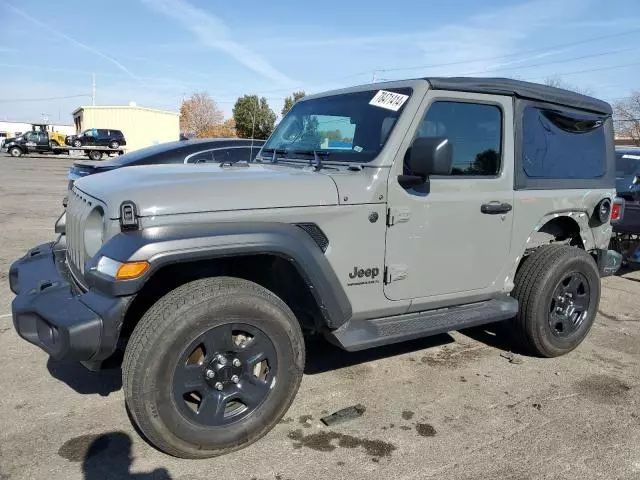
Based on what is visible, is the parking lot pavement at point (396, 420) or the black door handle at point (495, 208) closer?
the parking lot pavement at point (396, 420)

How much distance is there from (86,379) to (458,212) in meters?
2.75

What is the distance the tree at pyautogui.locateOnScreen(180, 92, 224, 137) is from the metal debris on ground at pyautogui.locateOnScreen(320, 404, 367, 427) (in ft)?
221

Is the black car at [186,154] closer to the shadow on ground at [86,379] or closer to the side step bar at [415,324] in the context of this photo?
the shadow on ground at [86,379]

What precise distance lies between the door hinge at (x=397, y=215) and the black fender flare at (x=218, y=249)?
0.52m

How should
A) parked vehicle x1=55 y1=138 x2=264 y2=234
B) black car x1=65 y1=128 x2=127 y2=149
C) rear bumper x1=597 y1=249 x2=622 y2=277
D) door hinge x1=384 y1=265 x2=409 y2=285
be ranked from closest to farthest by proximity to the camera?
door hinge x1=384 y1=265 x2=409 y2=285
rear bumper x1=597 y1=249 x2=622 y2=277
parked vehicle x1=55 y1=138 x2=264 y2=234
black car x1=65 y1=128 x2=127 y2=149

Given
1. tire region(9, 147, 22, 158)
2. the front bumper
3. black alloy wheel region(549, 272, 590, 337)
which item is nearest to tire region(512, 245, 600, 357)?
black alloy wheel region(549, 272, 590, 337)

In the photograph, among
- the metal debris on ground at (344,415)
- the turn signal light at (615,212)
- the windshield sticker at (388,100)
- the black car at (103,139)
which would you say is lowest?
the metal debris on ground at (344,415)

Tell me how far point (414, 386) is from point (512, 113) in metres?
2.06

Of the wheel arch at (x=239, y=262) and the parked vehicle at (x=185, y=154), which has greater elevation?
the parked vehicle at (x=185, y=154)

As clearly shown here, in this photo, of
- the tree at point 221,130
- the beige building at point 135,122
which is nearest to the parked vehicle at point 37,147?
the beige building at point 135,122

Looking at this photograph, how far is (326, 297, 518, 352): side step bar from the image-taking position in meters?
3.20

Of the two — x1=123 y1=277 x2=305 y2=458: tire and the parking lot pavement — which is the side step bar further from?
the parking lot pavement

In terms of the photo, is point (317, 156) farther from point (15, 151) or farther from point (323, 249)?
point (15, 151)

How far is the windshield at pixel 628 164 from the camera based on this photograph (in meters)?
8.69
